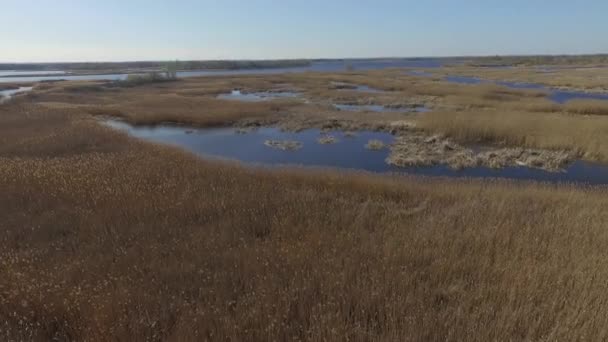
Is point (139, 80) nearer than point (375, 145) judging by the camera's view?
No

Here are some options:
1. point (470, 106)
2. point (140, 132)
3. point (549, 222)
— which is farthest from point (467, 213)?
point (470, 106)

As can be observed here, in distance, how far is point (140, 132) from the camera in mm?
25609

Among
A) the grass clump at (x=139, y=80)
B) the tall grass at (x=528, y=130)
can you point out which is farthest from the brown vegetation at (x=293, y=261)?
the grass clump at (x=139, y=80)

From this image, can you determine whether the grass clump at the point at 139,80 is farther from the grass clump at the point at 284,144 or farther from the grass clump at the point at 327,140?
the grass clump at the point at 327,140

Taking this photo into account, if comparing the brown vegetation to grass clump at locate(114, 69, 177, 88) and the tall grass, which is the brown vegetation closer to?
the tall grass

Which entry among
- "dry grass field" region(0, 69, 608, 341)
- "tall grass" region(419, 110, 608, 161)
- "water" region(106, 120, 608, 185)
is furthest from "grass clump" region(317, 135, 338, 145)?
"dry grass field" region(0, 69, 608, 341)

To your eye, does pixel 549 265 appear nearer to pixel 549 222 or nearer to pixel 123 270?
pixel 549 222

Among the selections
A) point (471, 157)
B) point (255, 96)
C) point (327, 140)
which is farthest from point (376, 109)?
point (255, 96)

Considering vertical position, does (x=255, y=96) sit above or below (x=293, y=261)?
above

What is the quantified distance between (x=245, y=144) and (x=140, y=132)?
850 cm

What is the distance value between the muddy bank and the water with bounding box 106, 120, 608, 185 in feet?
1.33

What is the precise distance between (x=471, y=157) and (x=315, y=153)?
302 inches

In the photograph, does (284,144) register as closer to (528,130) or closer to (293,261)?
(528,130)

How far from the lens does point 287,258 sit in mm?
6004
